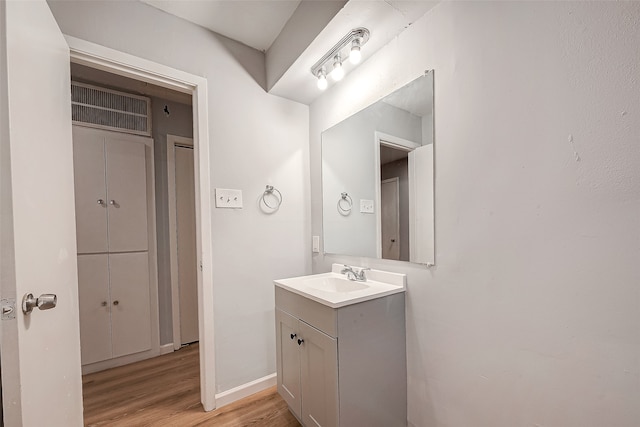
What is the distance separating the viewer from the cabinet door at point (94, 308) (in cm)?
204

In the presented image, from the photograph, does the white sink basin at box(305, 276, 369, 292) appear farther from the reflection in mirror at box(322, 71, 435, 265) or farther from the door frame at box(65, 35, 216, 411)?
the door frame at box(65, 35, 216, 411)

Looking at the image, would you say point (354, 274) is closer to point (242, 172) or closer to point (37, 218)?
point (242, 172)

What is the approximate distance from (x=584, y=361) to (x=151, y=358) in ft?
9.56

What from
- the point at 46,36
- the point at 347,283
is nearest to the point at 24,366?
the point at 46,36

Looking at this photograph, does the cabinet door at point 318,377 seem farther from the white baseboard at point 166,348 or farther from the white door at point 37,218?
the white baseboard at point 166,348

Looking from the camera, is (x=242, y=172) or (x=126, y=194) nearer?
(x=242, y=172)

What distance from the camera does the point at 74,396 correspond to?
3.70 feet

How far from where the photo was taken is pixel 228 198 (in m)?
1.72

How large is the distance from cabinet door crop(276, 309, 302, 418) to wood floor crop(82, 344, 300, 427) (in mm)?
177

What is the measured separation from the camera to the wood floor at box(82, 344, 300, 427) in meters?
1.53

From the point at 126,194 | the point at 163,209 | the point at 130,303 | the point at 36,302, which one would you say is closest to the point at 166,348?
the point at 130,303

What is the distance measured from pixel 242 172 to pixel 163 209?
1217 mm

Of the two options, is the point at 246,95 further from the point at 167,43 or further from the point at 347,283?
the point at 347,283

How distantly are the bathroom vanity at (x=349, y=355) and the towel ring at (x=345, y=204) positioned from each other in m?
0.51
